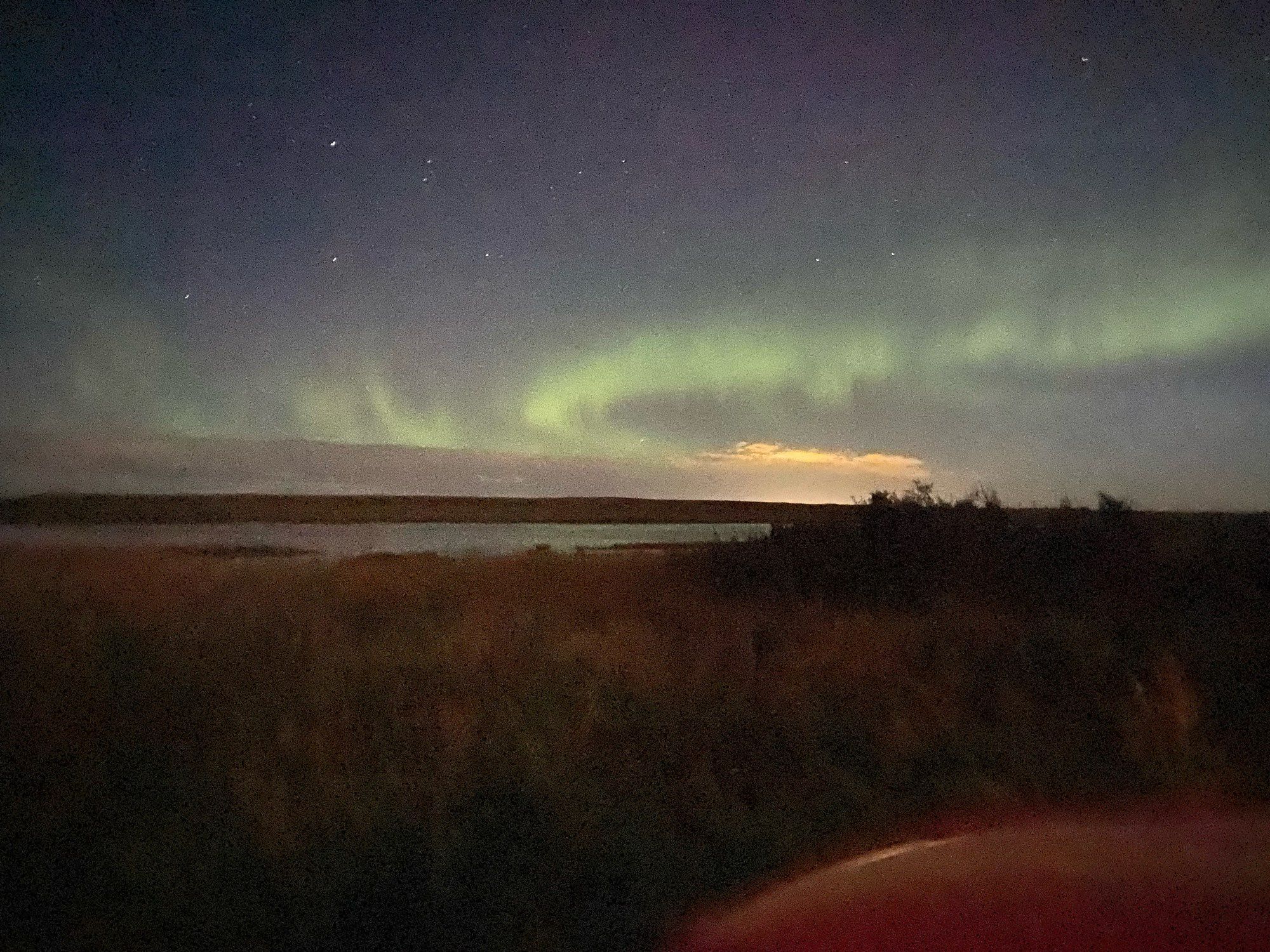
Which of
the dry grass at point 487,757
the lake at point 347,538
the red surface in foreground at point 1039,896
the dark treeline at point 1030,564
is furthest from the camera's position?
the lake at point 347,538

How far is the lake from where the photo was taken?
3356 cm

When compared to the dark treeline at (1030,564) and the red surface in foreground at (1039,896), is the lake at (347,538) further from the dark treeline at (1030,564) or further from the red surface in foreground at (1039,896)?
the red surface in foreground at (1039,896)

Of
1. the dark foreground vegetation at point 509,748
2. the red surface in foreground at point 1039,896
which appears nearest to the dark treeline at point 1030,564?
the dark foreground vegetation at point 509,748

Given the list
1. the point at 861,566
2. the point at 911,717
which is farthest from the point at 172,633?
the point at 861,566

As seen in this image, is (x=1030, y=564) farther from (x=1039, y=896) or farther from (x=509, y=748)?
(x=1039, y=896)

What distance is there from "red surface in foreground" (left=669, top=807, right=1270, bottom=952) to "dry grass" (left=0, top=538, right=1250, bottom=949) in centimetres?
197

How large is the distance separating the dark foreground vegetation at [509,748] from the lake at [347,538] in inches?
522

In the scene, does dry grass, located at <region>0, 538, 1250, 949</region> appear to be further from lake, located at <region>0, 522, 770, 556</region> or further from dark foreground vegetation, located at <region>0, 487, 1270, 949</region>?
lake, located at <region>0, 522, 770, 556</region>

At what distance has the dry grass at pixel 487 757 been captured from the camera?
265 inches

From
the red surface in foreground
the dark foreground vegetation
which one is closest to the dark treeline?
the dark foreground vegetation

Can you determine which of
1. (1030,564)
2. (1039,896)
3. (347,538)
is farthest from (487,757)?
(347,538)

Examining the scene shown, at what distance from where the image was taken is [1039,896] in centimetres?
431

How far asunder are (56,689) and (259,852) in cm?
431

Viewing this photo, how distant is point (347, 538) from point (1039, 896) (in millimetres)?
52193
